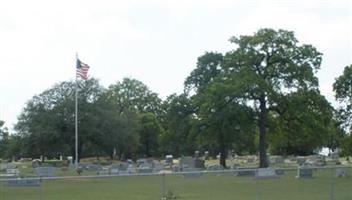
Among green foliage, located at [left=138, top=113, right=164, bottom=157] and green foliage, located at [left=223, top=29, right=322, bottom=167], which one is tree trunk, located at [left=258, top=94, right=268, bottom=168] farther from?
green foliage, located at [left=138, top=113, right=164, bottom=157]

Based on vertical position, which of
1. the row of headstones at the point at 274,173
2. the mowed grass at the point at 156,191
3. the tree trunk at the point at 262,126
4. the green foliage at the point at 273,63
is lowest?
the mowed grass at the point at 156,191

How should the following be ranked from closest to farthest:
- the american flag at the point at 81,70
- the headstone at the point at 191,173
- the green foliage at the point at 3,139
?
the headstone at the point at 191,173, the american flag at the point at 81,70, the green foliage at the point at 3,139

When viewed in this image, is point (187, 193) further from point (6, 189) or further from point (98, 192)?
point (6, 189)

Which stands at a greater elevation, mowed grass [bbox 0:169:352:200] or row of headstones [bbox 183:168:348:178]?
row of headstones [bbox 183:168:348:178]

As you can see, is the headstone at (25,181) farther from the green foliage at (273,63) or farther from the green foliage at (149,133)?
the green foliage at (149,133)

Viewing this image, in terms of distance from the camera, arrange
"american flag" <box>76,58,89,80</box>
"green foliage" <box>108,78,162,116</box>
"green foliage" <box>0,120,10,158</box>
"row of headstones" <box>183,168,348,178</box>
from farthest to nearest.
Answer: "green foliage" <box>108,78,162,116</box>
"green foliage" <box>0,120,10,158</box>
"american flag" <box>76,58,89,80</box>
"row of headstones" <box>183,168,348,178</box>

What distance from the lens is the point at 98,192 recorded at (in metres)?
25.2

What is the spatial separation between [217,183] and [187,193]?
3.16m

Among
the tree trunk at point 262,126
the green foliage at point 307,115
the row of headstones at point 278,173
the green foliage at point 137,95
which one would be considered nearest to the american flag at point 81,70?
the tree trunk at point 262,126

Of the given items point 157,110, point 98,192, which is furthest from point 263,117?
point 157,110

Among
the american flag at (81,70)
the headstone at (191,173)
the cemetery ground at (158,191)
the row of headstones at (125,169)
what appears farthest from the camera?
the american flag at (81,70)

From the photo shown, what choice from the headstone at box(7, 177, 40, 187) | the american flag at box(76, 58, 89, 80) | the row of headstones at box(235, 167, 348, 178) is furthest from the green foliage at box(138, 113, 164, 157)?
the headstone at box(7, 177, 40, 187)

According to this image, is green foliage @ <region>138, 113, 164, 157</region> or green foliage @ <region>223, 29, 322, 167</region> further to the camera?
green foliage @ <region>138, 113, 164, 157</region>

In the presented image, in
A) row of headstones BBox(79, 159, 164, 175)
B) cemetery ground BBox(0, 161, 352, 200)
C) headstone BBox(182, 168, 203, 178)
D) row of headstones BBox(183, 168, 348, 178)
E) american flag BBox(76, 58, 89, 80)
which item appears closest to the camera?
headstone BBox(182, 168, 203, 178)
